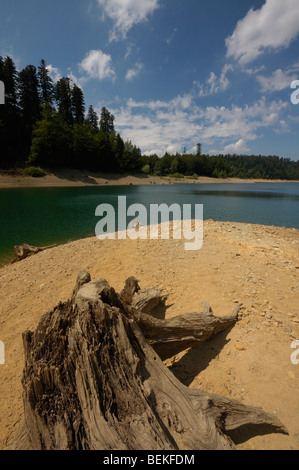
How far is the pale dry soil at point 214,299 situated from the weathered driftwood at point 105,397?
0.64 metres

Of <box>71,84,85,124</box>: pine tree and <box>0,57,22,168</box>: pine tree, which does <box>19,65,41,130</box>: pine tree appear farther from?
<box>71,84,85,124</box>: pine tree

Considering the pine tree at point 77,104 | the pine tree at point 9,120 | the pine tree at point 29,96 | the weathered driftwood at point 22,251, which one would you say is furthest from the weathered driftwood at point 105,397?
the pine tree at point 77,104

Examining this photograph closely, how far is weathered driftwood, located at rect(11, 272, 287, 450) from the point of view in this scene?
215 cm

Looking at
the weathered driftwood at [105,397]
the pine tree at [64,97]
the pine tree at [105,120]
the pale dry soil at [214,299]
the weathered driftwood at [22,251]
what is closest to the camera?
the weathered driftwood at [105,397]

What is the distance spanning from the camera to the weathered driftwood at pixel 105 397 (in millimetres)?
2146

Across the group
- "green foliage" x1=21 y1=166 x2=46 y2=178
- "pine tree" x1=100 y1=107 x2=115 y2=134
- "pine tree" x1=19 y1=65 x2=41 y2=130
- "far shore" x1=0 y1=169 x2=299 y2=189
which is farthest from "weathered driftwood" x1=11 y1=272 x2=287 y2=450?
"pine tree" x1=100 y1=107 x2=115 y2=134

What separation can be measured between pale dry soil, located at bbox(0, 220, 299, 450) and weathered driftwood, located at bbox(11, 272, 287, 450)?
643 millimetres

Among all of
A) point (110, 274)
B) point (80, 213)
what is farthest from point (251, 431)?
point (80, 213)

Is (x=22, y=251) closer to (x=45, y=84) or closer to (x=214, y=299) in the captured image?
(x=214, y=299)

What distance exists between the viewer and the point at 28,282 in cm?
759

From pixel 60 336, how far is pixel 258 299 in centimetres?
454

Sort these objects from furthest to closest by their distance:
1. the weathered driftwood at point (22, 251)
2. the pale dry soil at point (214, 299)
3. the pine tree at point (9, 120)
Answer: the pine tree at point (9, 120) → the weathered driftwood at point (22, 251) → the pale dry soil at point (214, 299)

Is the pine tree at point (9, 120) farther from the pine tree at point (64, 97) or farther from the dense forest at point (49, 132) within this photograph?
the pine tree at point (64, 97)

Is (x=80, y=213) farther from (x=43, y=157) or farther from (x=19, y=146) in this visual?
(x=19, y=146)
